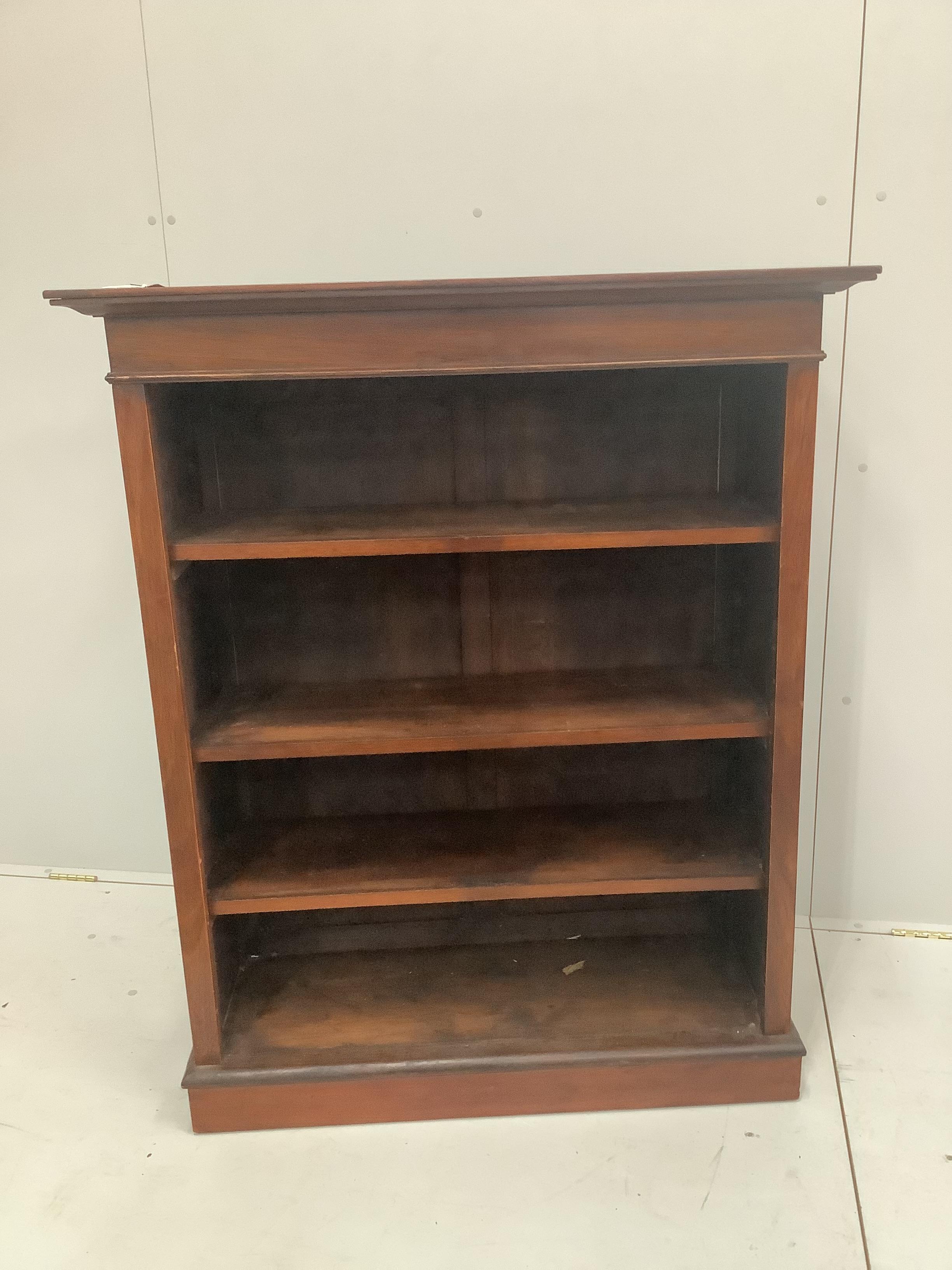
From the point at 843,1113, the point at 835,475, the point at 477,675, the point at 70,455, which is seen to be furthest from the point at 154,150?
the point at 843,1113

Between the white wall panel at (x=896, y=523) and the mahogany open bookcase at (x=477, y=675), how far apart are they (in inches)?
13.8

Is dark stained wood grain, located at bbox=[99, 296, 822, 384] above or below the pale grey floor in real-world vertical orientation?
above

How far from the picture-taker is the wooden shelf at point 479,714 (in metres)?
1.52

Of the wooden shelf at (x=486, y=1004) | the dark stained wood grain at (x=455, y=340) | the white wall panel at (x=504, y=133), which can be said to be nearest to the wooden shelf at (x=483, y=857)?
the wooden shelf at (x=486, y=1004)

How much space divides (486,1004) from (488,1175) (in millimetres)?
296

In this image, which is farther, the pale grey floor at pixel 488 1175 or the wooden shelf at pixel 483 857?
the wooden shelf at pixel 483 857

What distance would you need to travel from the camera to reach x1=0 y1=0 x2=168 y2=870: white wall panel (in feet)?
6.11

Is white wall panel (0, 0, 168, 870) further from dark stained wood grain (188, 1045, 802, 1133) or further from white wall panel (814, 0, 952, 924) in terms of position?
white wall panel (814, 0, 952, 924)

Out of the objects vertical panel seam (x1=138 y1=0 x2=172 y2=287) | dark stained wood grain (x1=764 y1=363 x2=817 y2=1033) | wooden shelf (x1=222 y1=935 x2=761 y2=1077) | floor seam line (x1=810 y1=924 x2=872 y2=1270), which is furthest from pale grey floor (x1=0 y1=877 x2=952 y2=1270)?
vertical panel seam (x1=138 y1=0 x2=172 y2=287)

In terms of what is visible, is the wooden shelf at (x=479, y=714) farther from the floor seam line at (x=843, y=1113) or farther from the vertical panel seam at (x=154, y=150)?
the vertical panel seam at (x=154, y=150)

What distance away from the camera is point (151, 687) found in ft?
4.74

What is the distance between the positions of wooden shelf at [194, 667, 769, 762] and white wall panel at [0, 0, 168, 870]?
64cm

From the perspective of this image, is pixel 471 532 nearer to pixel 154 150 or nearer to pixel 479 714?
pixel 479 714

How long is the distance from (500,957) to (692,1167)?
1.73 ft
